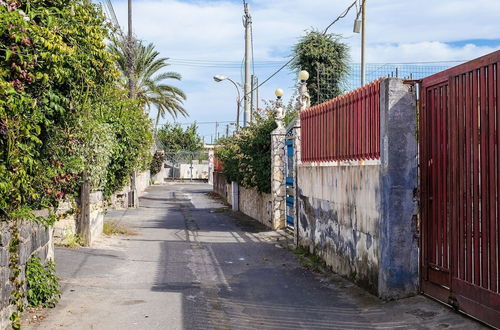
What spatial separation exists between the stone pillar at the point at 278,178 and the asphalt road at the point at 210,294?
77.1 inches

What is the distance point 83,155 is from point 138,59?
19889mm

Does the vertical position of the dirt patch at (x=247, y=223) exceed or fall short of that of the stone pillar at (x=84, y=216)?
it falls short

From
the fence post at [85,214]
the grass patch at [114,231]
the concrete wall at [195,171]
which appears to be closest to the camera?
the fence post at [85,214]

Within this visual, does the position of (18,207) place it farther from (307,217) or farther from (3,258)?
(307,217)

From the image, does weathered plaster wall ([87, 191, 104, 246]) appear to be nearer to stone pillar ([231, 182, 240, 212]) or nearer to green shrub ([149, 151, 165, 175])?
stone pillar ([231, 182, 240, 212])

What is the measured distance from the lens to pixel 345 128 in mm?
9680

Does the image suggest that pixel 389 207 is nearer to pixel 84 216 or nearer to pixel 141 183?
pixel 84 216

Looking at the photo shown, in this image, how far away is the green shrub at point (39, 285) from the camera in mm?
7133

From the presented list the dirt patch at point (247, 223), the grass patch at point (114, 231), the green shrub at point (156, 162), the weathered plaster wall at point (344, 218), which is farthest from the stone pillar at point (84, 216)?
the green shrub at point (156, 162)

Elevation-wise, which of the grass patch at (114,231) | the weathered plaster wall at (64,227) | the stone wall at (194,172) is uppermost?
the stone wall at (194,172)

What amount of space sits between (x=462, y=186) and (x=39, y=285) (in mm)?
5096

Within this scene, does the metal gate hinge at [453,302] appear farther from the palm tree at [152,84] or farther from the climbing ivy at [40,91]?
the palm tree at [152,84]

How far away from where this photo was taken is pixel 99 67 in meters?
8.41

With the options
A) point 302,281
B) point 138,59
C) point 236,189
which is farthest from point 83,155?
point 138,59
